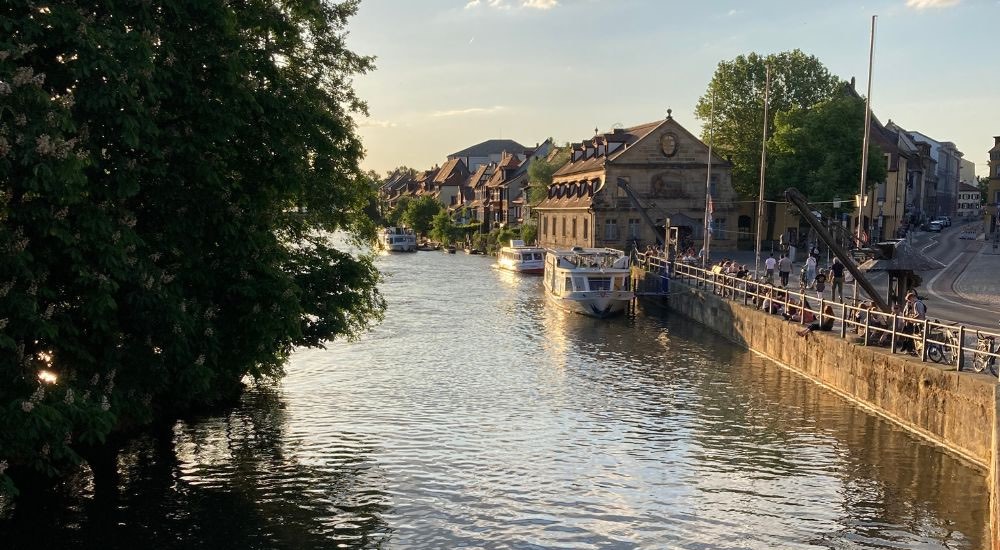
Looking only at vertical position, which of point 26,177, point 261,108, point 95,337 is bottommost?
point 95,337

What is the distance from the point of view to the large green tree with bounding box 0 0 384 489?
13.6m

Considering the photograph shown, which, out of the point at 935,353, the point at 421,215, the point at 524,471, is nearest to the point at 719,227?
the point at 935,353

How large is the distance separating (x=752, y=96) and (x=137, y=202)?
256ft

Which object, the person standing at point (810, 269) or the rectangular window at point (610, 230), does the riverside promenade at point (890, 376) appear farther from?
the rectangular window at point (610, 230)

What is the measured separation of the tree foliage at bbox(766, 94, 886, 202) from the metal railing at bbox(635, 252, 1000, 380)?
33.6 metres

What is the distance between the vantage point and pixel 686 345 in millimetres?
38969

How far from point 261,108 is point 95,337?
5287 millimetres

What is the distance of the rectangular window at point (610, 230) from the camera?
79.0m

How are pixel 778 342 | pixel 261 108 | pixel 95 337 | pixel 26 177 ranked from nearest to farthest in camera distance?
1. pixel 26 177
2. pixel 95 337
3. pixel 261 108
4. pixel 778 342

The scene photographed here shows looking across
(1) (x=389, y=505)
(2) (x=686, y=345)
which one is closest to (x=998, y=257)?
(2) (x=686, y=345)

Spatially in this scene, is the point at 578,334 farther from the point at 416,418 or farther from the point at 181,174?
the point at 181,174

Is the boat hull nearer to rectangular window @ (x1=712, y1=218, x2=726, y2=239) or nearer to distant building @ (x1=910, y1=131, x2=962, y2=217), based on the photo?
rectangular window @ (x1=712, y1=218, x2=726, y2=239)

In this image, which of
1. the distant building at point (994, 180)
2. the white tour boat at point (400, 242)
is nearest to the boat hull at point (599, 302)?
the white tour boat at point (400, 242)

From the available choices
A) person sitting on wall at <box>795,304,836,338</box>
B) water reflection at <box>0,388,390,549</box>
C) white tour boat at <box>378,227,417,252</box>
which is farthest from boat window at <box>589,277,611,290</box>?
white tour boat at <box>378,227,417,252</box>
